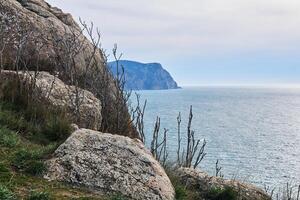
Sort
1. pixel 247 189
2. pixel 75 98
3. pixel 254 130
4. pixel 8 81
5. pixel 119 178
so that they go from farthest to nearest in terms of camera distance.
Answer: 1. pixel 254 130
2. pixel 75 98
3. pixel 8 81
4. pixel 247 189
5. pixel 119 178

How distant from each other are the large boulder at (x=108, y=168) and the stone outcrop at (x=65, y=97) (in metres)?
3.53

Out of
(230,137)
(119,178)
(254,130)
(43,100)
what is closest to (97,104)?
(43,100)

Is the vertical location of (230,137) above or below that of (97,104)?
below

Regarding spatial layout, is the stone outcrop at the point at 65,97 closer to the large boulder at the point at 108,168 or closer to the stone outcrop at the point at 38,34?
the stone outcrop at the point at 38,34

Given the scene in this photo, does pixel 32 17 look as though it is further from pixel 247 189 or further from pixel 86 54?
pixel 247 189

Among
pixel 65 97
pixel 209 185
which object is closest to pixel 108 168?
pixel 209 185

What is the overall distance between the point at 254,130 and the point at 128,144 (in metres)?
86.7

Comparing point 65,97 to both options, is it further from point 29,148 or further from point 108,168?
point 108,168

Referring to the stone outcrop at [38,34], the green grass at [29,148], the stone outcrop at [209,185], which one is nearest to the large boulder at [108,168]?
the green grass at [29,148]

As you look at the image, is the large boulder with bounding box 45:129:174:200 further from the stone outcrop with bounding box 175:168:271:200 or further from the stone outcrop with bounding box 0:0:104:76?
the stone outcrop with bounding box 0:0:104:76

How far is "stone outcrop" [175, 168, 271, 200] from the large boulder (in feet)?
6.60

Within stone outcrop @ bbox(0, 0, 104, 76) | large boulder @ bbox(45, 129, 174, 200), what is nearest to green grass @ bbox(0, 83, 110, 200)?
large boulder @ bbox(45, 129, 174, 200)

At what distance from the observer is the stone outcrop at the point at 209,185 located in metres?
9.67

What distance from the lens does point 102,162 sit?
298 inches
